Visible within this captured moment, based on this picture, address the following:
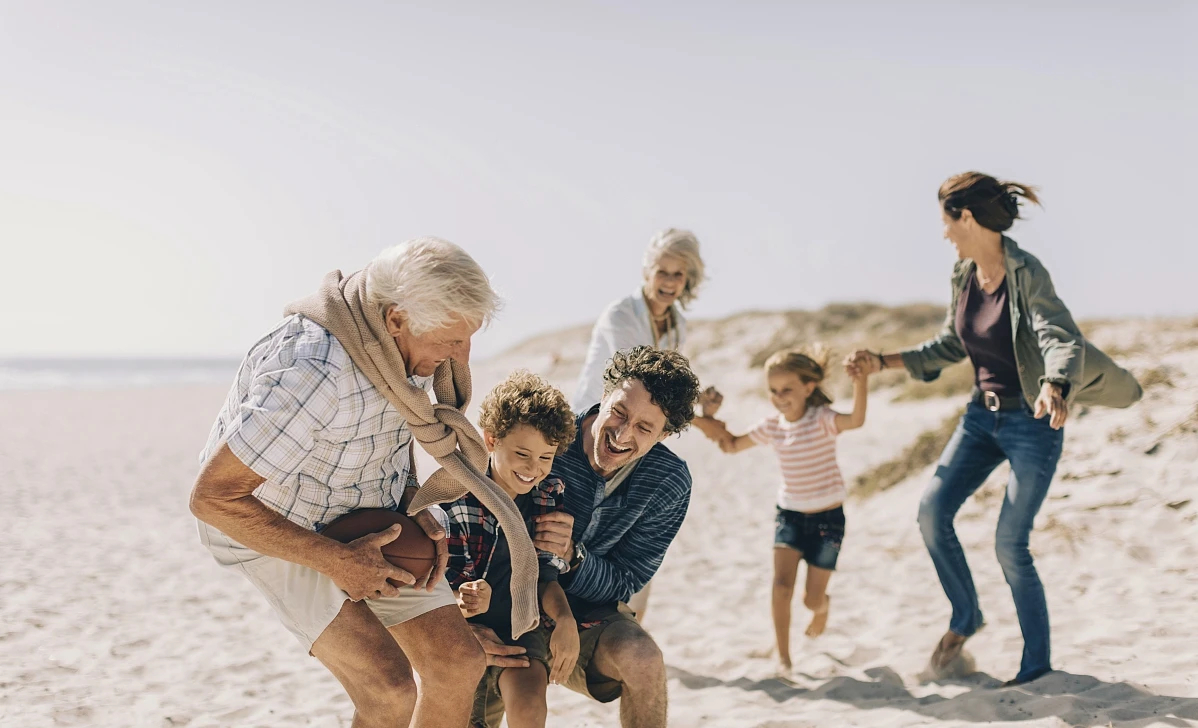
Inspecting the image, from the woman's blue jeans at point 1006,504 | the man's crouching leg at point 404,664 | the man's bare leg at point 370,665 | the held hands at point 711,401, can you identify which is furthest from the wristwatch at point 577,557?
the woman's blue jeans at point 1006,504

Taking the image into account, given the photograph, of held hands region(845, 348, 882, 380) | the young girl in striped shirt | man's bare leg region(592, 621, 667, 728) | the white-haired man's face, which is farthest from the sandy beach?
the white-haired man's face

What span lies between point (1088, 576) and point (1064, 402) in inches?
119

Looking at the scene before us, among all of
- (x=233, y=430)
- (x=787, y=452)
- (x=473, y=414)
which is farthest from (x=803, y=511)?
(x=473, y=414)

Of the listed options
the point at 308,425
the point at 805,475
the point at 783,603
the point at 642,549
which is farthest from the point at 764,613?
the point at 308,425

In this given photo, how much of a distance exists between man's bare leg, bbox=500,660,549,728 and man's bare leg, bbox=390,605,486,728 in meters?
0.22

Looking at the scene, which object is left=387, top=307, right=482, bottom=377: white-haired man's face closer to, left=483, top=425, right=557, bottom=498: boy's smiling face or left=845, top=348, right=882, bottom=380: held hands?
left=483, top=425, right=557, bottom=498: boy's smiling face

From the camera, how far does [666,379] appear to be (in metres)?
A: 3.50

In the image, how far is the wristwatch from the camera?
347 centimetres

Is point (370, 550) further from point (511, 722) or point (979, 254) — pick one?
point (979, 254)

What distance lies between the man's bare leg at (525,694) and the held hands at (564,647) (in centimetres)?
6

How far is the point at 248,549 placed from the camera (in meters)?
2.91

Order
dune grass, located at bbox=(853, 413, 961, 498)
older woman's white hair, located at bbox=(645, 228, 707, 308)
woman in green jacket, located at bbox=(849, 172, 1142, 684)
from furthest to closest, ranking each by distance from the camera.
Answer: dune grass, located at bbox=(853, 413, 961, 498) → older woman's white hair, located at bbox=(645, 228, 707, 308) → woman in green jacket, located at bbox=(849, 172, 1142, 684)

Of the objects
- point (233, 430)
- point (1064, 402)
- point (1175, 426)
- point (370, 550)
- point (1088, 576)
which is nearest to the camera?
point (233, 430)

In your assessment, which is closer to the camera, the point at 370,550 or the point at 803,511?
the point at 370,550
